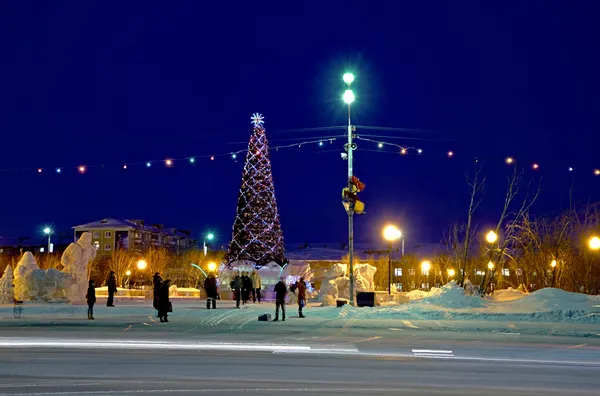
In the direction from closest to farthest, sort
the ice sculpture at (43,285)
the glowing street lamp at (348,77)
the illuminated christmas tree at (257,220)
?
the glowing street lamp at (348,77), the ice sculpture at (43,285), the illuminated christmas tree at (257,220)

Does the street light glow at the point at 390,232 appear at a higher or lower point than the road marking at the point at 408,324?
higher

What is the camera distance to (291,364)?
13648mm

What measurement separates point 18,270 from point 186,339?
2168cm

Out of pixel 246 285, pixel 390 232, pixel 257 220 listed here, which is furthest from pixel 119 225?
pixel 390 232

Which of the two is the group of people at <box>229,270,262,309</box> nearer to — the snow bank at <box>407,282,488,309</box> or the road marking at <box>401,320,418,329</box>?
the snow bank at <box>407,282,488,309</box>

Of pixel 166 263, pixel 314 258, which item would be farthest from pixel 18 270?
pixel 314 258

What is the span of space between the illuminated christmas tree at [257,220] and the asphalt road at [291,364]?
31.2m

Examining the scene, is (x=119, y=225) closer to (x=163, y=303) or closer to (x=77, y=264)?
(x=77, y=264)

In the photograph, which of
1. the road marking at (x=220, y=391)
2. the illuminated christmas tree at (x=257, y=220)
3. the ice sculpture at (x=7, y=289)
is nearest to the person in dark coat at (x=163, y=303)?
the ice sculpture at (x=7, y=289)

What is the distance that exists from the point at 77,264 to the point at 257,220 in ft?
56.0

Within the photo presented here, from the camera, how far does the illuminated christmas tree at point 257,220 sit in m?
51.7

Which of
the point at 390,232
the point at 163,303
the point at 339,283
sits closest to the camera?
the point at 163,303

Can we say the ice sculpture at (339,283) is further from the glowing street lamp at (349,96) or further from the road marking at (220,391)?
the road marking at (220,391)

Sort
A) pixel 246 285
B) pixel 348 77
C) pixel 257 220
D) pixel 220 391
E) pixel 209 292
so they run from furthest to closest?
pixel 257 220, pixel 246 285, pixel 209 292, pixel 348 77, pixel 220 391
